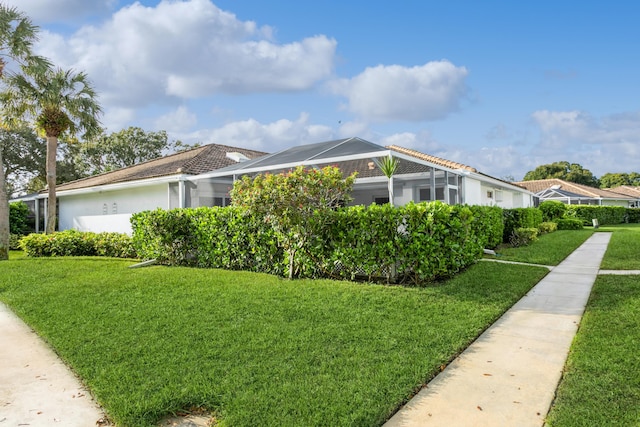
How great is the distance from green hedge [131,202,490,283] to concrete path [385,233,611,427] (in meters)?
1.89

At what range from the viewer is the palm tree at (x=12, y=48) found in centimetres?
1530

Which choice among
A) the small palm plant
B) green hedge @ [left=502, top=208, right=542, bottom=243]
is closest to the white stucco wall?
the small palm plant

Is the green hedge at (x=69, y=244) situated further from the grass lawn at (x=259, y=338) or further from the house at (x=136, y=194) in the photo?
the grass lawn at (x=259, y=338)

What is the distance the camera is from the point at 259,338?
5148mm

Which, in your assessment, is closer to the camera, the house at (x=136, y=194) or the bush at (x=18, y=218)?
the house at (x=136, y=194)

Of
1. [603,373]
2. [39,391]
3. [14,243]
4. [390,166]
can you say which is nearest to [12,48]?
[14,243]

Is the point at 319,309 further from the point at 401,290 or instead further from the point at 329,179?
the point at 329,179

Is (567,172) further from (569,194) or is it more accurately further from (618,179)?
(569,194)

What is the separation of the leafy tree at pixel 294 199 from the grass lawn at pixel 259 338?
0.99 metres

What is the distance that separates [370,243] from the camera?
835 cm

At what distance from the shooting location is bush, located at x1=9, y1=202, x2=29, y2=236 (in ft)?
76.7

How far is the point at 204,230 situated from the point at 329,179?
13.1ft

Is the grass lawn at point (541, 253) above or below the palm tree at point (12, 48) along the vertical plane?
below

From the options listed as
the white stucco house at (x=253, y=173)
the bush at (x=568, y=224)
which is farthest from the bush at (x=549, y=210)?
the white stucco house at (x=253, y=173)
